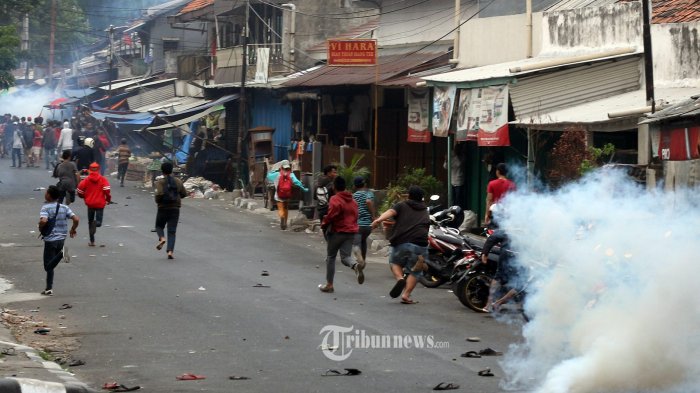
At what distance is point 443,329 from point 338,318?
4.28 feet

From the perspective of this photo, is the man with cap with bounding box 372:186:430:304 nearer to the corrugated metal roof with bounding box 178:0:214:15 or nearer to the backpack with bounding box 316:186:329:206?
the backpack with bounding box 316:186:329:206

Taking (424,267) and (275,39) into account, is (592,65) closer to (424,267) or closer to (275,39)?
(424,267)

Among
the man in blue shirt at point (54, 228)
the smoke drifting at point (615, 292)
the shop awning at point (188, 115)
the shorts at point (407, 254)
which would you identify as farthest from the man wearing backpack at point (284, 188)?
the smoke drifting at point (615, 292)

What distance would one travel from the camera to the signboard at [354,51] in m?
26.0

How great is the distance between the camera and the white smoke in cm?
6298

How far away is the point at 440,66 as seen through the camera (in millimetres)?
26500

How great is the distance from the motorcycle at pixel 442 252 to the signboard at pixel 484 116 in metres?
4.06

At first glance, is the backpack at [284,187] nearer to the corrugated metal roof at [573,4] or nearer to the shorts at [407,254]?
the corrugated metal roof at [573,4]

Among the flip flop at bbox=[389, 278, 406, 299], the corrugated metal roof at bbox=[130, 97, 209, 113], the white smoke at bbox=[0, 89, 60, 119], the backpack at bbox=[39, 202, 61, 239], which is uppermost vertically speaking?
the white smoke at bbox=[0, 89, 60, 119]

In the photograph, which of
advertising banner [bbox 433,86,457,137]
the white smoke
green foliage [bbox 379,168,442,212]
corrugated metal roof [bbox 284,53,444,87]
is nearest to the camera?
advertising banner [bbox 433,86,457,137]

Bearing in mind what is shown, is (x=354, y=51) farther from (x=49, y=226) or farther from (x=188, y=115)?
(x=188, y=115)

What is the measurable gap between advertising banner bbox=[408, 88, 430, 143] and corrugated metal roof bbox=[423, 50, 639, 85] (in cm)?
90

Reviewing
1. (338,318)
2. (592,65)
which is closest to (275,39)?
(592,65)

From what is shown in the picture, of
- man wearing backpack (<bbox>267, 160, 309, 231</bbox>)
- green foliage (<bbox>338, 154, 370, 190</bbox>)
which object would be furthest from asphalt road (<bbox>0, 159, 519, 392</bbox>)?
green foliage (<bbox>338, 154, 370, 190</bbox>)
